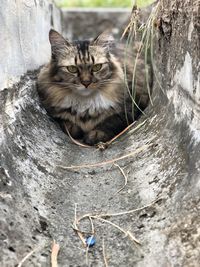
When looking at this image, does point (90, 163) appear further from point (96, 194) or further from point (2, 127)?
point (2, 127)

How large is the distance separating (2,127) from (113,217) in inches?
22.1

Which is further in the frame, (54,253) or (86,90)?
(86,90)

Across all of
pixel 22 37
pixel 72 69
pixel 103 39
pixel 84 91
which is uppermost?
pixel 22 37

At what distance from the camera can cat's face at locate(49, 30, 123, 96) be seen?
264 cm

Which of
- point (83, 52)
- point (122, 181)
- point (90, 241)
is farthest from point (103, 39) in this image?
point (90, 241)

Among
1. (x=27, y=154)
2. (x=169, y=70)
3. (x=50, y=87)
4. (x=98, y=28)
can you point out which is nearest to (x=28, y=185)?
(x=27, y=154)

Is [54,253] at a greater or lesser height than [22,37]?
lesser

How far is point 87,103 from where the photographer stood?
2.73 metres

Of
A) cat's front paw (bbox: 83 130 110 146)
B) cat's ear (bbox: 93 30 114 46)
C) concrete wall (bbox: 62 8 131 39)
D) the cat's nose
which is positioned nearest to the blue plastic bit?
cat's front paw (bbox: 83 130 110 146)

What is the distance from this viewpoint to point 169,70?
2074 millimetres

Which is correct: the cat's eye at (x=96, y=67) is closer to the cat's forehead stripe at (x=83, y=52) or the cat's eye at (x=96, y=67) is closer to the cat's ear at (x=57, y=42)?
the cat's forehead stripe at (x=83, y=52)

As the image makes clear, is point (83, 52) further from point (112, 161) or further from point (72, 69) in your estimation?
point (112, 161)

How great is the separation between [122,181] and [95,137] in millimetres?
774

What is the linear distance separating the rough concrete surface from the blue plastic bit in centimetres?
1
